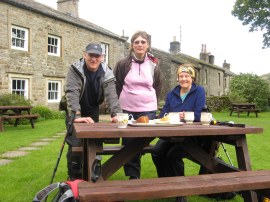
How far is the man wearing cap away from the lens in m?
3.70

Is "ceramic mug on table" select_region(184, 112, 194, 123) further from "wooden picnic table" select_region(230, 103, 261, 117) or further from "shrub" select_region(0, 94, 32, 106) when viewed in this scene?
"wooden picnic table" select_region(230, 103, 261, 117)

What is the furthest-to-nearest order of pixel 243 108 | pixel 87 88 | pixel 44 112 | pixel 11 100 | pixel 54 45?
pixel 243 108, pixel 54 45, pixel 44 112, pixel 11 100, pixel 87 88

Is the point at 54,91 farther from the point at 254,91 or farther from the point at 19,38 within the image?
the point at 254,91

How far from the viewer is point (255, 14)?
27.0 metres

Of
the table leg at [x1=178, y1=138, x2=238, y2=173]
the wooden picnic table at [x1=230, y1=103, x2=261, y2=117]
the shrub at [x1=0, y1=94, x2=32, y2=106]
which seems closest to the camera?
the table leg at [x1=178, y1=138, x2=238, y2=173]

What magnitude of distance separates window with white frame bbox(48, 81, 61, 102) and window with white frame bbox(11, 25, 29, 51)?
2.65m

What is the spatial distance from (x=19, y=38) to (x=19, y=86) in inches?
99.7

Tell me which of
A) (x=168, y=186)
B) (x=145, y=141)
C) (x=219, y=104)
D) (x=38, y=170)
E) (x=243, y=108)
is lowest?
(x=38, y=170)

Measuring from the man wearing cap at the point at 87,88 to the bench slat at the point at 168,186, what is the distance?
1.19 m

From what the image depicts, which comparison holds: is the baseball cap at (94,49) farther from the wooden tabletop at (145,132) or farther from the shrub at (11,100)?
the shrub at (11,100)

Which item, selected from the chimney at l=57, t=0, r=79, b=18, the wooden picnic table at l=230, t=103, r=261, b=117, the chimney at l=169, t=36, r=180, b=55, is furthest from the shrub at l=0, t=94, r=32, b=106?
the chimney at l=169, t=36, r=180, b=55

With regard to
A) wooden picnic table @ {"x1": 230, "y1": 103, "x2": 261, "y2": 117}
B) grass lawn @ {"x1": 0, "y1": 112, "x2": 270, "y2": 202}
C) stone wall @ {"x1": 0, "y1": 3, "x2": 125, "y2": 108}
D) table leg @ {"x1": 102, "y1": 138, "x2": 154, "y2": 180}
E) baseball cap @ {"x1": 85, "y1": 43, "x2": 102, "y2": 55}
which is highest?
stone wall @ {"x1": 0, "y1": 3, "x2": 125, "y2": 108}

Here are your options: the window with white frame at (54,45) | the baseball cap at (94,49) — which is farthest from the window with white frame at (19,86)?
the baseball cap at (94,49)

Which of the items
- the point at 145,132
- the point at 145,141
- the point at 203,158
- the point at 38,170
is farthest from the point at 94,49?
the point at 38,170
